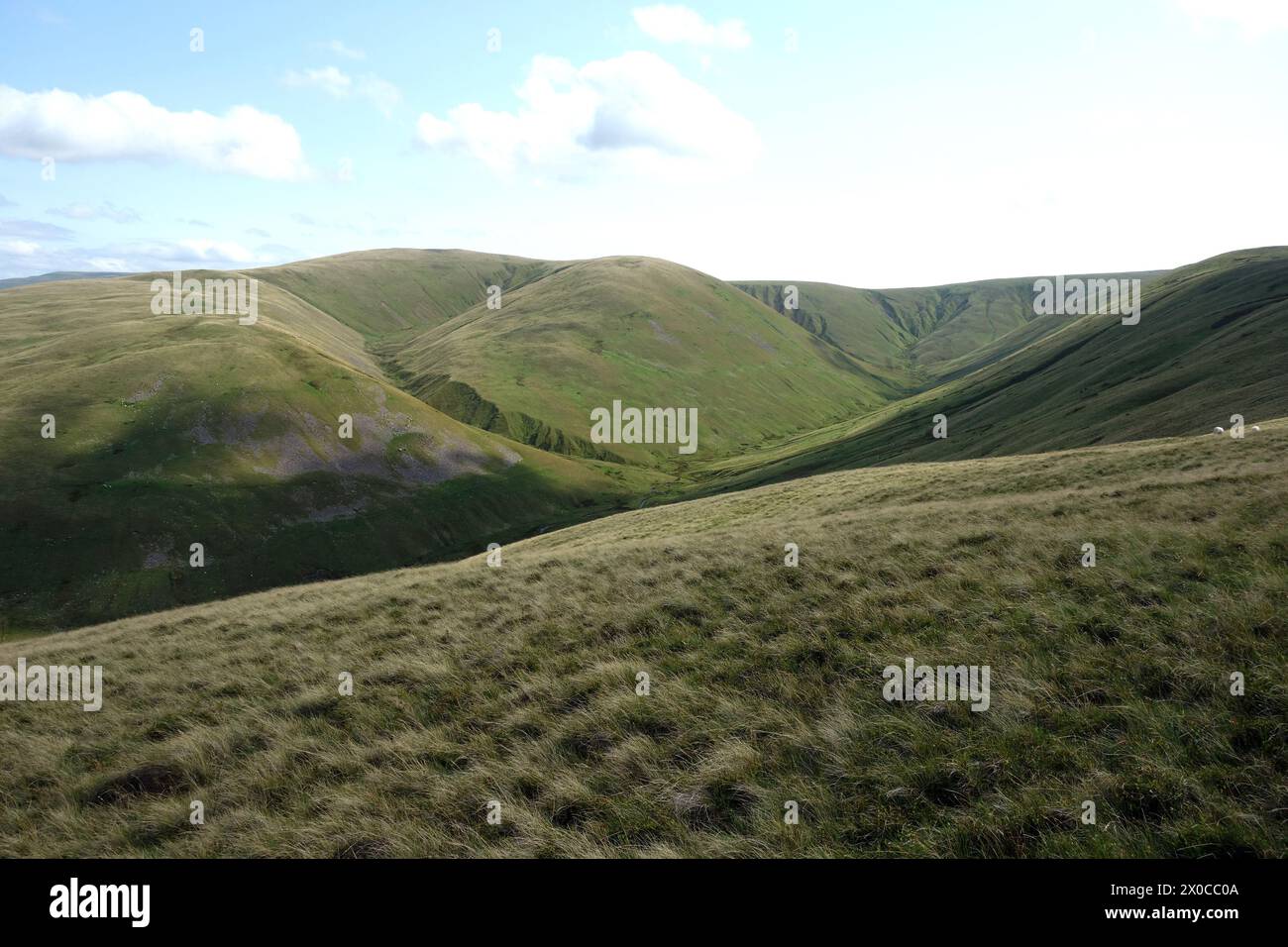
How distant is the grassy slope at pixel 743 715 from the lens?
6.04 m

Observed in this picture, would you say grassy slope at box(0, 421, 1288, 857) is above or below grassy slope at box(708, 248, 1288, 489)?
below

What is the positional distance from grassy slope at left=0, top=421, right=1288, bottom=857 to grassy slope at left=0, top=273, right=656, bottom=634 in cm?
7048

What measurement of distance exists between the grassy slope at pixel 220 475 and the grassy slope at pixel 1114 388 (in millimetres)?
43304

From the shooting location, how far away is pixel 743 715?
8266mm

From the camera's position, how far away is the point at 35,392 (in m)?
91.7

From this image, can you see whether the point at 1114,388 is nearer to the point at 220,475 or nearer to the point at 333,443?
the point at 333,443

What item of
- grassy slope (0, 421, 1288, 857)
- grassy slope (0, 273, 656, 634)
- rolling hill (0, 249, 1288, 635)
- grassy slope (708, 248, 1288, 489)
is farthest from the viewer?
grassy slope (0, 273, 656, 634)

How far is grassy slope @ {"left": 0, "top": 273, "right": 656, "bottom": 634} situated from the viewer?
69.6 m

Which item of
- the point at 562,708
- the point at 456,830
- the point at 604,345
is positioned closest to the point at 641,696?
the point at 562,708

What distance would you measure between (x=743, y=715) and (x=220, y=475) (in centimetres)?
9865

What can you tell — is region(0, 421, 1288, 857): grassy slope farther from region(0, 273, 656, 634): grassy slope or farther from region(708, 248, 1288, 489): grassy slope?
region(0, 273, 656, 634): grassy slope

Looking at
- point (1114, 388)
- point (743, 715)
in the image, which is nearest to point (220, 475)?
point (743, 715)

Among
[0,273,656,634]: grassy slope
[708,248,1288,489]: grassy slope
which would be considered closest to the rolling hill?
[0,273,656,634]: grassy slope
